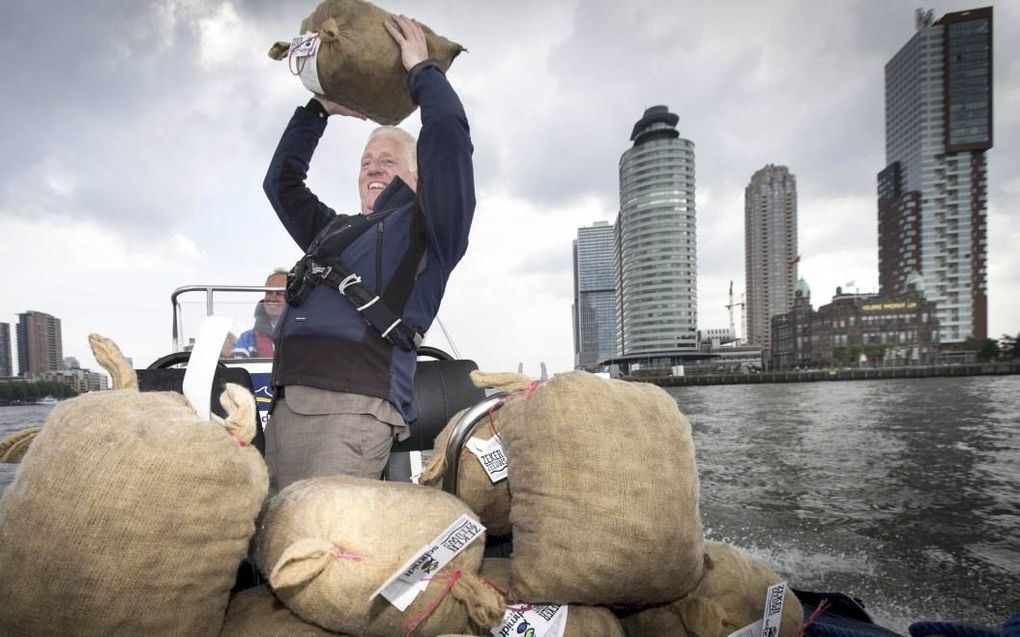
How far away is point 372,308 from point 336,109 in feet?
3.38

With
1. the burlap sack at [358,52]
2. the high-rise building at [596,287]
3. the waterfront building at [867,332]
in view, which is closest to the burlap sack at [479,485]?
the burlap sack at [358,52]

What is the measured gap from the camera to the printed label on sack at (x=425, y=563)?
972mm

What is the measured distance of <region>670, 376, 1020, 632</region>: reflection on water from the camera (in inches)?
143

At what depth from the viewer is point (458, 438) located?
4.66 feet

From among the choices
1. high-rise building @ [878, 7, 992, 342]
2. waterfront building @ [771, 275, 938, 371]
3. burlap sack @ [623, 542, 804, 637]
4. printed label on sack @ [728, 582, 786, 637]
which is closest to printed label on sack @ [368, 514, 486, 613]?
burlap sack @ [623, 542, 804, 637]

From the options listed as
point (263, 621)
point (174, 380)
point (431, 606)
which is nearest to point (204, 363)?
point (263, 621)

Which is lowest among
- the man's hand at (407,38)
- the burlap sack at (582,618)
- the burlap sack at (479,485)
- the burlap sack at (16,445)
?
the burlap sack at (582,618)

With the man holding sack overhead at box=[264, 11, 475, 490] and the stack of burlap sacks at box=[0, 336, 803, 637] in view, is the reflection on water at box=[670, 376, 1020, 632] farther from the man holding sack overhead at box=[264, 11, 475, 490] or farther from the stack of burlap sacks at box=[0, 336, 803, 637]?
the man holding sack overhead at box=[264, 11, 475, 490]

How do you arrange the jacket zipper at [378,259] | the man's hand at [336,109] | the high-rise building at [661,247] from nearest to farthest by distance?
the jacket zipper at [378,259]
the man's hand at [336,109]
the high-rise building at [661,247]

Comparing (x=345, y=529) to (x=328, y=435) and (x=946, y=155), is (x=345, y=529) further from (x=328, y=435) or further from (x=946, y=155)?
(x=946, y=155)

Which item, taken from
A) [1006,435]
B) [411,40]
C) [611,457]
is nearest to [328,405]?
[611,457]

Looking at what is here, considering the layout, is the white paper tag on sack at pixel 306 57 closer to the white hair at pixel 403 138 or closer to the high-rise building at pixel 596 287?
the white hair at pixel 403 138

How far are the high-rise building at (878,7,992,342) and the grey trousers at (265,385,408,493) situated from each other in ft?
395

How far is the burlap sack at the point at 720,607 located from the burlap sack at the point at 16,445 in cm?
158
